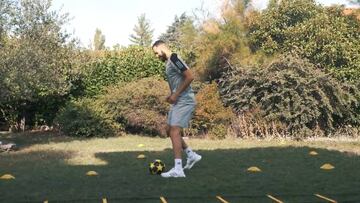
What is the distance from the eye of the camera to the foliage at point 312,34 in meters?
14.4

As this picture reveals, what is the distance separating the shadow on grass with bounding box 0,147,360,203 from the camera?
4.62 m

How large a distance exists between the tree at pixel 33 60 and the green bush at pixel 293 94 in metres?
5.07

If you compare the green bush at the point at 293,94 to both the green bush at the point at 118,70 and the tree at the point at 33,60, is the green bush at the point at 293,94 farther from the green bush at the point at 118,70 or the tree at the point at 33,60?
the tree at the point at 33,60

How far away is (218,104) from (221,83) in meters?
1.15

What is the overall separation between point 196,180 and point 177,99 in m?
1.09

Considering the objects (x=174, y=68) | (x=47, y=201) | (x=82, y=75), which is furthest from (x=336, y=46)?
(x=47, y=201)

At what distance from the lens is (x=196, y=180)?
5668mm

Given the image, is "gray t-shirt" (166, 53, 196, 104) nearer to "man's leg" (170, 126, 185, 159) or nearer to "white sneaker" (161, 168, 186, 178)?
"man's leg" (170, 126, 185, 159)

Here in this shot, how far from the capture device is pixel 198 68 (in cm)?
1561

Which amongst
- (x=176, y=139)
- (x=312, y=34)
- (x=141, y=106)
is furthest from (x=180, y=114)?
(x=312, y=34)

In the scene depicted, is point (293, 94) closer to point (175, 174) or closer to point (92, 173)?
point (175, 174)

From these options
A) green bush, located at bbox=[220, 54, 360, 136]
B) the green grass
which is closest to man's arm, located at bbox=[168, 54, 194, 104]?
the green grass

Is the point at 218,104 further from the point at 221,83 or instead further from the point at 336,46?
the point at 336,46

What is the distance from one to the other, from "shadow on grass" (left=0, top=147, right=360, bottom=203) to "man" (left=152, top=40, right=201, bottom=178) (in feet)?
1.08
